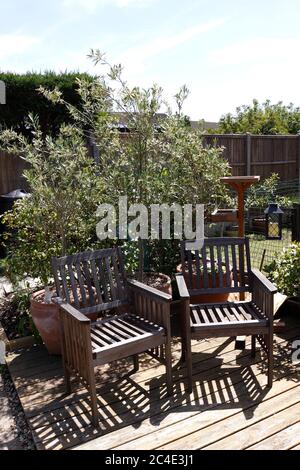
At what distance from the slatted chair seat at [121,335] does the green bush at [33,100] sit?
5.11 meters

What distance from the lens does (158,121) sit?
3.58m

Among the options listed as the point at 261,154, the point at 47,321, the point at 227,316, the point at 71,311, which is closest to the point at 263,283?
the point at 227,316

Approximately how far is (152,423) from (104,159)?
2.10 metres

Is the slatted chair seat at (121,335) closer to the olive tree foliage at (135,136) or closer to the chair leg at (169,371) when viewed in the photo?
the chair leg at (169,371)

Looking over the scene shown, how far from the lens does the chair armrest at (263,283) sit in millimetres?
2784

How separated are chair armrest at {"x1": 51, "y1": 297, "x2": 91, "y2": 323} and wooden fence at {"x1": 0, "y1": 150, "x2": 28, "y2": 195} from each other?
187 inches

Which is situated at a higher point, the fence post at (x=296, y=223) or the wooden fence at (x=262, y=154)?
the wooden fence at (x=262, y=154)

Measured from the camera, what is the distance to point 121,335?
2777 millimetres

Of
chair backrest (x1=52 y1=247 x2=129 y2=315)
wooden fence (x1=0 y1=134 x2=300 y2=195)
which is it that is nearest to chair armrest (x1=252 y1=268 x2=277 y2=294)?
chair backrest (x1=52 y1=247 x2=129 y2=315)

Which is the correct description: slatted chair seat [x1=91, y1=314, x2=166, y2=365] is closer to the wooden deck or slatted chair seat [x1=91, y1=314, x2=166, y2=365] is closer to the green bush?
the wooden deck

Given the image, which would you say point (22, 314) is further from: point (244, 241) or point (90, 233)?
point (244, 241)

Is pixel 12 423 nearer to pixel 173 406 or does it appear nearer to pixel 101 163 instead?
pixel 173 406

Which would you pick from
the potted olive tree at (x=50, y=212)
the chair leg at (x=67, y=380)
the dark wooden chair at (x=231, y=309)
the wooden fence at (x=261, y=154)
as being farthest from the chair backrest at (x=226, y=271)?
the wooden fence at (x=261, y=154)

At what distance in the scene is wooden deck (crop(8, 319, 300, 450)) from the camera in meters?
2.32
